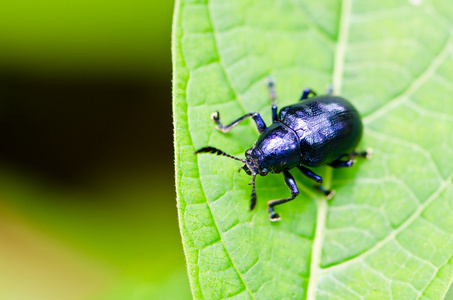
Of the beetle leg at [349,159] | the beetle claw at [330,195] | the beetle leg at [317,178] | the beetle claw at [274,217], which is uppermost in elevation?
the beetle leg at [349,159]

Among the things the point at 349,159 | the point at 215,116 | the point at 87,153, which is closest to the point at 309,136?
the point at 349,159

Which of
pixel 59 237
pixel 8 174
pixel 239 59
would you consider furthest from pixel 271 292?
pixel 8 174

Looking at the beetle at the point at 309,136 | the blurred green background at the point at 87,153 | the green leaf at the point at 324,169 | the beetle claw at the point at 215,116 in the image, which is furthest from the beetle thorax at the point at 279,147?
the blurred green background at the point at 87,153

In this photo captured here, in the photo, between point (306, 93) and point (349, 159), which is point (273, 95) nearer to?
point (306, 93)

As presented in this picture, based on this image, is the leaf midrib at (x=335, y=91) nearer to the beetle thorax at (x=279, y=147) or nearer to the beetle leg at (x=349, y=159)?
the beetle leg at (x=349, y=159)

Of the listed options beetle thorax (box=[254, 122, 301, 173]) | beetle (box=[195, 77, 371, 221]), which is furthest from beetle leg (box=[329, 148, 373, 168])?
beetle thorax (box=[254, 122, 301, 173])

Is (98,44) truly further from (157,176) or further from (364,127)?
(364,127)
